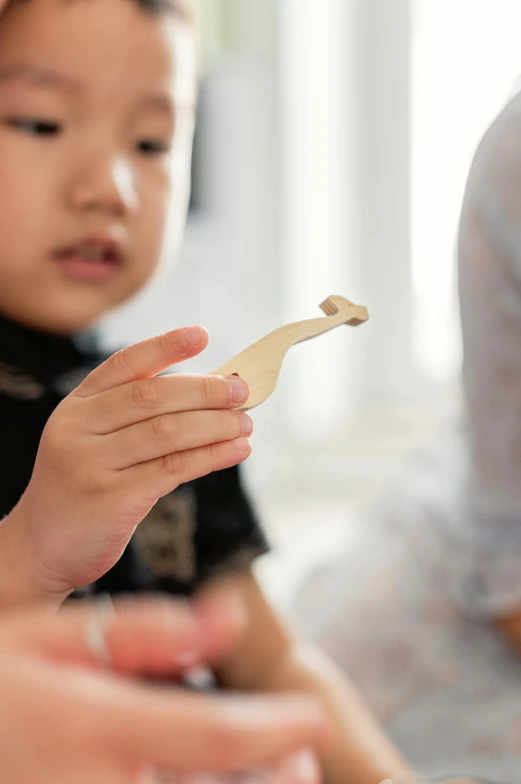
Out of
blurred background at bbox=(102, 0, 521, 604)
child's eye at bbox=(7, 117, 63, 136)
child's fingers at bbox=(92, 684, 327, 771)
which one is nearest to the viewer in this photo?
child's fingers at bbox=(92, 684, 327, 771)

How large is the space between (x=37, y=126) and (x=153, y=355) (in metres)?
0.13

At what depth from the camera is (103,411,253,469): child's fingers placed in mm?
200

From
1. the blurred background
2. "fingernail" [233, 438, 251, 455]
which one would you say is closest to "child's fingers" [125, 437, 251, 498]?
"fingernail" [233, 438, 251, 455]

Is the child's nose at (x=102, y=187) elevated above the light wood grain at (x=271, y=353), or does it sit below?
above

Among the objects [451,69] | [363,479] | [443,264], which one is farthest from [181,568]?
[451,69]

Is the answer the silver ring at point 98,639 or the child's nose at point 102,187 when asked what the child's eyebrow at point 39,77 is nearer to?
the child's nose at point 102,187

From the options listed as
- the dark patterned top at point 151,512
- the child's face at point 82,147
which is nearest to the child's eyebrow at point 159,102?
the child's face at point 82,147

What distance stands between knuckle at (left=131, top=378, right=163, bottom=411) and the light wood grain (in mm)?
14

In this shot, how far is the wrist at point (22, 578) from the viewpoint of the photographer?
0.22m

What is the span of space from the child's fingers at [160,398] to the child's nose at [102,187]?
105mm

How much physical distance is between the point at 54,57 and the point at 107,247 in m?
0.07

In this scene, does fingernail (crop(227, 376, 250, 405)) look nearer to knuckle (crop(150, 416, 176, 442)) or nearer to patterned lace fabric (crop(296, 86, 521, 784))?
knuckle (crop(150, 416, 176, 442))

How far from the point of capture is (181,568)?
16.7 inches

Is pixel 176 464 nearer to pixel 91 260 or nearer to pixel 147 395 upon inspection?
pixel 147 395
